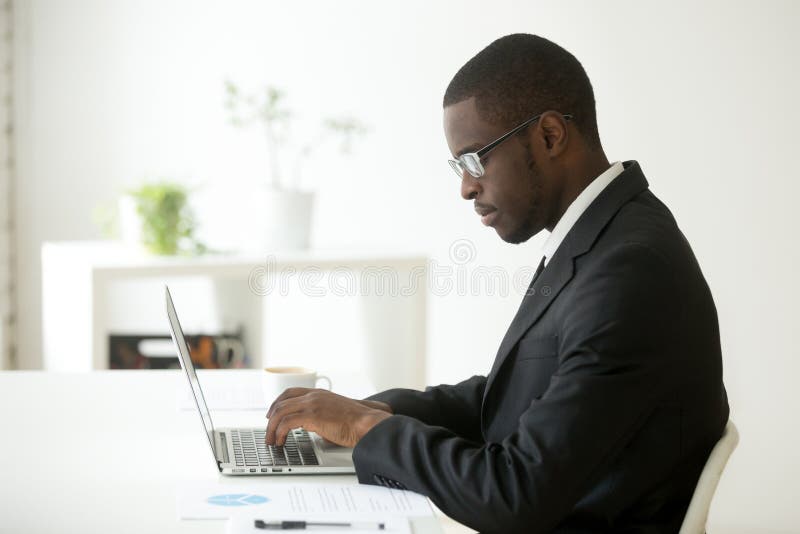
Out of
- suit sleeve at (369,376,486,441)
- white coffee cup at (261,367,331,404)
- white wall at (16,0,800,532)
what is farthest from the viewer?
white wall at (16,0,800,532)

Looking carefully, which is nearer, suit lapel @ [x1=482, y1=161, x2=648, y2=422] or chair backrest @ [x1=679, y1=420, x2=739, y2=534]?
chair backrest @ [x1=679, y1=420, x2=739, y2=534]

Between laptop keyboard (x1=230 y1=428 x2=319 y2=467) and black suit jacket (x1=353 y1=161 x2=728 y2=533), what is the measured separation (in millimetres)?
137

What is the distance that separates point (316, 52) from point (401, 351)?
1.24 metres

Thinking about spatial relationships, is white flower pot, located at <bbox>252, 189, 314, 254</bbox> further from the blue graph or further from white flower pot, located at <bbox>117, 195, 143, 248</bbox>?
the blue graph

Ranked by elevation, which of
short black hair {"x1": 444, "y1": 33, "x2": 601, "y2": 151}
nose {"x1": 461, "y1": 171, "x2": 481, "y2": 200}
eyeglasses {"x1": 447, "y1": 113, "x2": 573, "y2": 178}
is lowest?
nose {"x1": 461, "y1": 171, "x2": 481, "y2": 200}

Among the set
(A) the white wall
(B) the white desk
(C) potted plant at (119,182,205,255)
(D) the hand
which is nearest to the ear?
(D) the hand

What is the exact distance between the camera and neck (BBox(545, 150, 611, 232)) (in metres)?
1.48

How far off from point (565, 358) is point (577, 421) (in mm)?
97

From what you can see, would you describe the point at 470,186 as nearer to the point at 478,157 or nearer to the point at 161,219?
the point at 478,157

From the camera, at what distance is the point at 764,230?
3684 millimetres

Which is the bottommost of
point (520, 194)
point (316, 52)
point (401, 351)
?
point (401, 351)

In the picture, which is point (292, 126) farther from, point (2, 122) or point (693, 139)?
point (693, 139)

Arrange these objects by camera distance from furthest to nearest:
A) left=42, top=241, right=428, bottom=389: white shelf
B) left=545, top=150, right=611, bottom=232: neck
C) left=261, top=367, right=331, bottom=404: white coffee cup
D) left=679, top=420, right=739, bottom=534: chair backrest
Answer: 1. left=42, top=241, right=428, bottom=389: white shelf
2. left=261, top=367, right=331, bottom=404: white coffee cup
3. left=545, top=150, right=611, bottom=232: neck
4. left=679, top=420, right=739, bottom=534: chair backrest

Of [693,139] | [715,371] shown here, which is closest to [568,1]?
[693,139]
